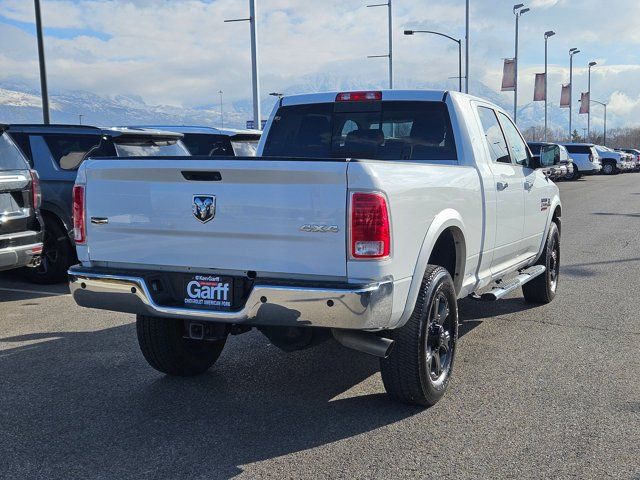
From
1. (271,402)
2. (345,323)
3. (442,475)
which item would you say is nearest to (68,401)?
(271,402)

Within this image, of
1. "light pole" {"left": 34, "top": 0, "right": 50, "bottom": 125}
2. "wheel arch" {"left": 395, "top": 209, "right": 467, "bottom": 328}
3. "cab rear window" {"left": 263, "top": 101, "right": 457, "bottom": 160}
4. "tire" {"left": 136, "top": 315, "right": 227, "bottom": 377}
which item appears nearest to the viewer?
"wheel arch" {"left": 395, "top": 209, "right": 467, "bottom": 328}

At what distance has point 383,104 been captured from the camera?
5.53m

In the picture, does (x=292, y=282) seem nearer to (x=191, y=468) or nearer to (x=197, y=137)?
(x=191, y=468)

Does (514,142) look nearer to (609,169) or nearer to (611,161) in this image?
(611,161)

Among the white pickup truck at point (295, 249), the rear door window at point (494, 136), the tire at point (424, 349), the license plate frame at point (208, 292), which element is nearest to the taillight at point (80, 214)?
the white pickup truck at point (295, 249)

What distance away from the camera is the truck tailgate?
3.64 metres

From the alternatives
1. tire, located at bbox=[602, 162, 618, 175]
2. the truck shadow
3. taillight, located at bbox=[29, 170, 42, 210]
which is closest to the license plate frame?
the truck shadow

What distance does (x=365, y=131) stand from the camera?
220 inches

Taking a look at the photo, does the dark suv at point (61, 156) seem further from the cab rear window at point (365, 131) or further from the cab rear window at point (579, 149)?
the cab rear window at point (579, 149)

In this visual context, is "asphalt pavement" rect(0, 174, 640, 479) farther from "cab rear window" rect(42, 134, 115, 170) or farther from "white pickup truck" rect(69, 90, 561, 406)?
"cab rear window" rect(42, 134, 115, 170)

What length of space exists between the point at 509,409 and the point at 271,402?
1.48m

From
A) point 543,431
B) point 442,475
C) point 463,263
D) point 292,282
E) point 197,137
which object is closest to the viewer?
point 442,475

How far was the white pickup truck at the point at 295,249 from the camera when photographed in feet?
11.9

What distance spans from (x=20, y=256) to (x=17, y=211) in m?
0.46
